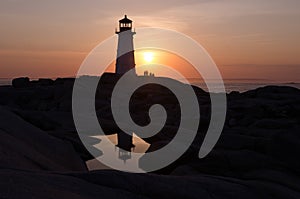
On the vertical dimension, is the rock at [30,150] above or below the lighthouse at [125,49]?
below

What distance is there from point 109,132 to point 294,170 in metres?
13.1

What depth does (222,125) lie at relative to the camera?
19.7 metres

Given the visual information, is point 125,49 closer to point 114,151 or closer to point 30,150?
point 114,151

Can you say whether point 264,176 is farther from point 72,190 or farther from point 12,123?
point 12,123

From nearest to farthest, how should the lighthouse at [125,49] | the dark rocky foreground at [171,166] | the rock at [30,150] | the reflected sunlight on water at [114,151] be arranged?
the dark rocky foreground at [171,166], the rock at [30,150], the reflected sunlight on water at [114,151], the lighthouse at [125,49]

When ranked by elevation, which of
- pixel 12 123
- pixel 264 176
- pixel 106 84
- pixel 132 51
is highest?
pixel 132 51

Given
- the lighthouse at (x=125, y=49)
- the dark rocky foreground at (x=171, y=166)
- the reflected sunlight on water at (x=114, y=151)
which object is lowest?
the reflected sunlight on water at (x=114, y=151)

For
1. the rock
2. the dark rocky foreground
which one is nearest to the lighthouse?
the dark rocky foreground

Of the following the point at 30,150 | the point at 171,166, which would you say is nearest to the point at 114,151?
the point at 171,166

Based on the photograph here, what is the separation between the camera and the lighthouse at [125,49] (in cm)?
4394

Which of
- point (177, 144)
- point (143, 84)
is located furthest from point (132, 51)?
point (177, 144)

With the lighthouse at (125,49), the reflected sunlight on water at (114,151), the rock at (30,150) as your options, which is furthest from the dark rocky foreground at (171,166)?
the lighthouse at (125,49)

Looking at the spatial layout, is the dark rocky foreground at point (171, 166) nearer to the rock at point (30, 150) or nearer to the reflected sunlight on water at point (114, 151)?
the rock at point (30, 150)

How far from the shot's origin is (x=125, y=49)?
149ft
